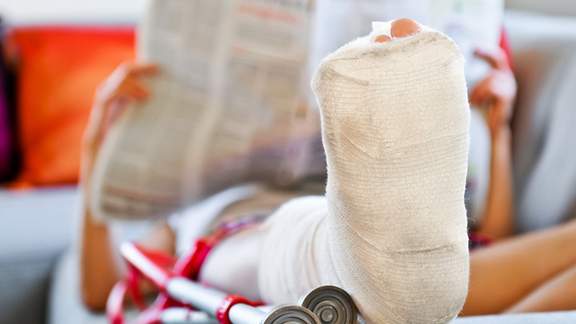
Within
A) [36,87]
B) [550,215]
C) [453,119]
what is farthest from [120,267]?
[453,119]

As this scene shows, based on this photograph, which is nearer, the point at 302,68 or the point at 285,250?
the point at 285,250

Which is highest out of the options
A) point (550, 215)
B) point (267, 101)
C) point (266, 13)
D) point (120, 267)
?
point (266, 13)

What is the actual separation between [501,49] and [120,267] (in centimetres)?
61

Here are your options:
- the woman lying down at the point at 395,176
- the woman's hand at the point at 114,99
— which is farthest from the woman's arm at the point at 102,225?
the woman lying down at the point at 395,176

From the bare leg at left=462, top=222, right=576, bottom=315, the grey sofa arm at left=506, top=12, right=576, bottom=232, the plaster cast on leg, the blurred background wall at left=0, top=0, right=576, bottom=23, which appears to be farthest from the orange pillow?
the plaster cast on leg

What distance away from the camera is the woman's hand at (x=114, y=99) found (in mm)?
1124

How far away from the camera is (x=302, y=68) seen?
43.3 inches

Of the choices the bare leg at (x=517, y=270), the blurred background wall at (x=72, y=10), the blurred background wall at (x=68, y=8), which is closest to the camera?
the bare leg at (x=517, y=270)

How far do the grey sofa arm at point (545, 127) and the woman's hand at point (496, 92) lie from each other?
6cm

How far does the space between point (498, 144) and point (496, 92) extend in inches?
2.9

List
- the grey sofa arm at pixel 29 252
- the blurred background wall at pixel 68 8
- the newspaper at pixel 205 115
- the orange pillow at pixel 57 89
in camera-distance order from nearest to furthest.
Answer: the newspaper at pixel 205 115 → the grey sofa arm at pixel 29 252 → the orange pillow at pixel 57 89 → the blurred background wall at pixel 68 8

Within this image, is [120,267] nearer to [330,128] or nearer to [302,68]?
[302,68]

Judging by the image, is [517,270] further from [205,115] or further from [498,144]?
[205,115]

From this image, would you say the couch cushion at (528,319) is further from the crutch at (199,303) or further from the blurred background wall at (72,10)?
the blurred background wall at (72,10)
